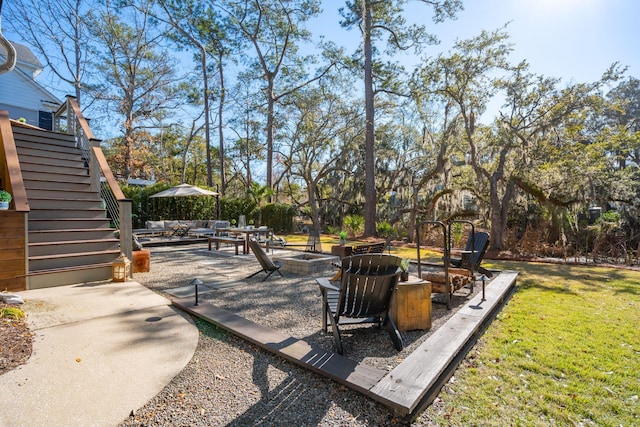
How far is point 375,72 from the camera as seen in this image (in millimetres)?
15117

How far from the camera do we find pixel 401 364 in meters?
2.44

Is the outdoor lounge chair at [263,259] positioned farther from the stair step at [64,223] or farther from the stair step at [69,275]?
the stair step at [64,223]

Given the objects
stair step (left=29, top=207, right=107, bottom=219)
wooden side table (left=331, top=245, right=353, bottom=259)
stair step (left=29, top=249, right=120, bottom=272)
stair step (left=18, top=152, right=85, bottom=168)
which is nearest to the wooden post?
stair step (left=29, top=249, right=120, bottom=272)

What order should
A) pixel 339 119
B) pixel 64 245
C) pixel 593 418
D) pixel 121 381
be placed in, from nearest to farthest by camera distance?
pixel 593 418 → pixel 121 381 → pixel 64 245 → pixel 339 119

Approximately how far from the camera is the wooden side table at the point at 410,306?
3.31 meters

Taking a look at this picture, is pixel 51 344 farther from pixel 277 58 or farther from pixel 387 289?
pixel 277 58

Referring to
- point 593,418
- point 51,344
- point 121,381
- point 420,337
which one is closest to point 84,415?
point 121,381

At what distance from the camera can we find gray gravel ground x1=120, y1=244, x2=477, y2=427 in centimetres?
196

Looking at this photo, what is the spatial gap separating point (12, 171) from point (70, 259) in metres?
1.65

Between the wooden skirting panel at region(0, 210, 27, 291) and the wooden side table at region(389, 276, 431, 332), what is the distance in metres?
4.96

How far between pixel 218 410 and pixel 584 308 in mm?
4820

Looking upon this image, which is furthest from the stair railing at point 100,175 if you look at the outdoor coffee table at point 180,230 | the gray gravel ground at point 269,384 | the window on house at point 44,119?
the window on house at point 44,119

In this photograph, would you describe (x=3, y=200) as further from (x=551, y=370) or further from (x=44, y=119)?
(x=44, y=119)

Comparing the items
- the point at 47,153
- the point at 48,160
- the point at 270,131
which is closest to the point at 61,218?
the point at 48,160
